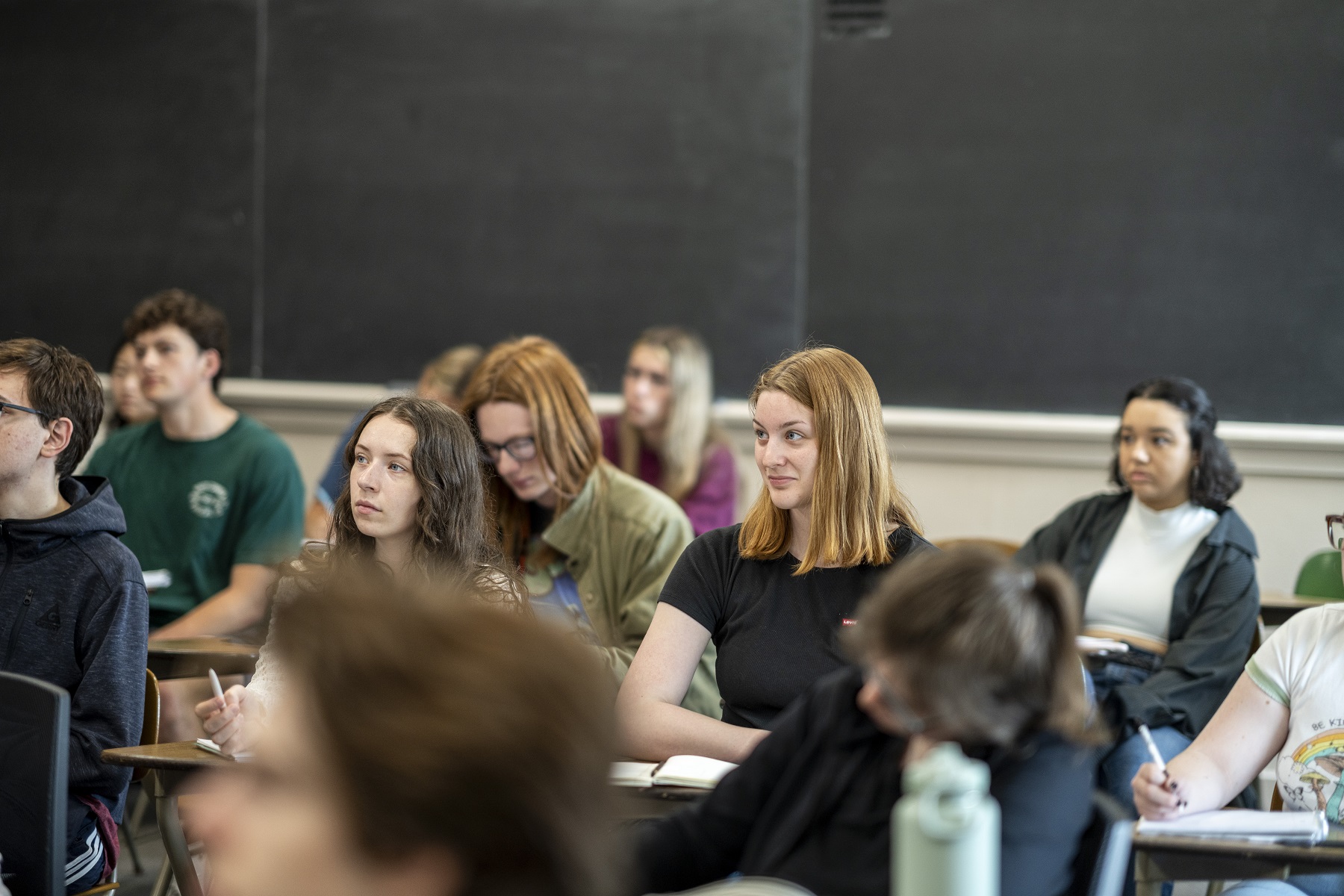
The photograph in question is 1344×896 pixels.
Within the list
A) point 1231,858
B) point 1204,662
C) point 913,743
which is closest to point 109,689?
point 913,743

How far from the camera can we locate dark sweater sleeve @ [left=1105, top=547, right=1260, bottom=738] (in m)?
2.98

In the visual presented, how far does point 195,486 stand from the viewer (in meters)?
3.59

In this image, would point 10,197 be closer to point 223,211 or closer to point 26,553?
point 223,211

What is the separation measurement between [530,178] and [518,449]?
6.16ft

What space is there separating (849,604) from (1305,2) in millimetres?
2815

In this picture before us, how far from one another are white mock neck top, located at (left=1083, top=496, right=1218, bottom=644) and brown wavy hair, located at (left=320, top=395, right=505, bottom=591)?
1.83m

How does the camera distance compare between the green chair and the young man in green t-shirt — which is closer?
the green chair

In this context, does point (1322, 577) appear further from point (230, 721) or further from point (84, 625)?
point (84, 625)

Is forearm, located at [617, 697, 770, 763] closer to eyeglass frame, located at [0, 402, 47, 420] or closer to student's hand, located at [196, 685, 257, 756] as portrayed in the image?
student's hand, located at [196, 685, 257, 756]

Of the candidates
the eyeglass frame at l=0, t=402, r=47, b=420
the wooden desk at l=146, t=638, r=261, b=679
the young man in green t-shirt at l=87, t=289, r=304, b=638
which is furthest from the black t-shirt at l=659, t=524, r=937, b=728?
the young man in green t-shirt at l=87, t=289, r=304, b=638

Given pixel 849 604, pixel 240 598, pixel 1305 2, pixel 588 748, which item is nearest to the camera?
pixel 588 748

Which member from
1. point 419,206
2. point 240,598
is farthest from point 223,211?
point 240,598

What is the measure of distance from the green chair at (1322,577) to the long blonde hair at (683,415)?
1.89 m

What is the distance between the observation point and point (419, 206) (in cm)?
472
